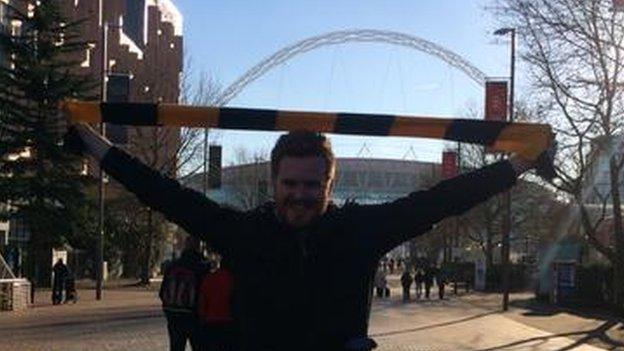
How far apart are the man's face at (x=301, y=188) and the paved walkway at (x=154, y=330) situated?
1747cm

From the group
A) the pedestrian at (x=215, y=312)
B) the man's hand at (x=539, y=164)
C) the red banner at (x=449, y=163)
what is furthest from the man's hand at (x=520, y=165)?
the red banner at (x=449, y=163)

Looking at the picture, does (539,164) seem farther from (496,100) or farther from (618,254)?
(618,254)

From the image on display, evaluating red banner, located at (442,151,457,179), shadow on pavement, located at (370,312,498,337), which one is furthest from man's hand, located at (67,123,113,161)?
red banner, located at (442,151,457,179)

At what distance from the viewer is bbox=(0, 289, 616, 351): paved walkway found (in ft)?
74.8

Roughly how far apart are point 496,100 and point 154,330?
19.6 metres

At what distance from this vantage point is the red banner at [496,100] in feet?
136

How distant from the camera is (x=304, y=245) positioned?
12.9ft

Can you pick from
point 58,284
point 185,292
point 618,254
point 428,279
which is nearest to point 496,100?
point 618,254

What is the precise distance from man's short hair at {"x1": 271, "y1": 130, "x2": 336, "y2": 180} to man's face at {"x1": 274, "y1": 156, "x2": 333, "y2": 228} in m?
0.02

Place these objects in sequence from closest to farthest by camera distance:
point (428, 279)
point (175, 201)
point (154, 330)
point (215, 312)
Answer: point (175, 201), point (215, 312), point (154, 330), point (428, 279)

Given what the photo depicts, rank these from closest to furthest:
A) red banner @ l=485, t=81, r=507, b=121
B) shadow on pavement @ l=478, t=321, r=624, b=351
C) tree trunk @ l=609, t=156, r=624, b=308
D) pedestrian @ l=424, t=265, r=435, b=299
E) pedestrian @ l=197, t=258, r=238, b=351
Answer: pedestrian @ l=197, t=258, r=238, b=351, shadow on pavement @ l=478, t=321, r=624, b=351, tree trunk @ l=609, t=156, r=624, b=308, red banner @ l=485, t=81, r=507, b=121, pedestrian @ l=424, t=265, r=435, b=299

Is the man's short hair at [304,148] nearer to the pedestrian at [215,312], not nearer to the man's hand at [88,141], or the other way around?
the man's hand at [88,141]

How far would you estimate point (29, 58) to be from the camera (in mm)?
46562

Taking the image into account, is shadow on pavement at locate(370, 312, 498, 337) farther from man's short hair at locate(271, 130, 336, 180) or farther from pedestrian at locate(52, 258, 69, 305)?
man's short hair at locate(271, 130, 336, 180)
